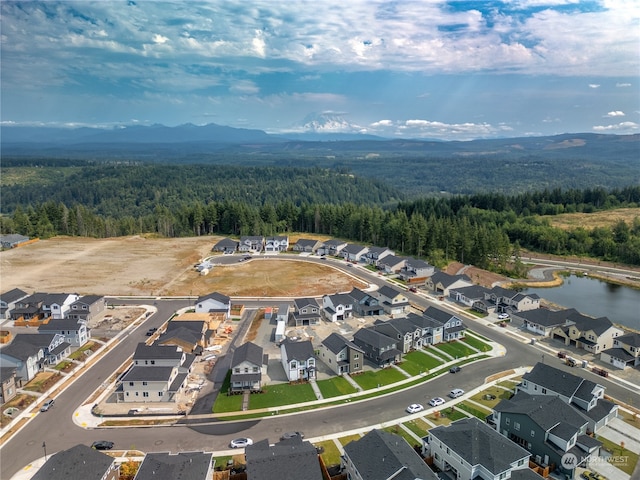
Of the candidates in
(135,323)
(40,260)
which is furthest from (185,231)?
(135,323)

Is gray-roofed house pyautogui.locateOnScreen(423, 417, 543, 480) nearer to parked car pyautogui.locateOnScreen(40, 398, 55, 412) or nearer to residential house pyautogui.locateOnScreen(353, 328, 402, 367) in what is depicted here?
residential house pyautogui.locateOnScreen(353, 328, 402, 367)

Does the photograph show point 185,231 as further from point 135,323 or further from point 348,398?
point 348,398

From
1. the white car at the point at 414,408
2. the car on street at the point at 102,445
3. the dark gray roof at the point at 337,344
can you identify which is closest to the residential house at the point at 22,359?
the car on street at the point at 102,445

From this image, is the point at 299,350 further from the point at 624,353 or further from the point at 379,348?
the point at 624,353

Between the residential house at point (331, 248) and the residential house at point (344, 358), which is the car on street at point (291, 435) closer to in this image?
the residential house at point (344, 358)

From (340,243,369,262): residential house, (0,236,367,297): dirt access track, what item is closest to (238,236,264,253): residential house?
(0,236,367,297): dirt access track

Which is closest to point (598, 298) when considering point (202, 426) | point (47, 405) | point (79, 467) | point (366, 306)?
point (366, 306)
